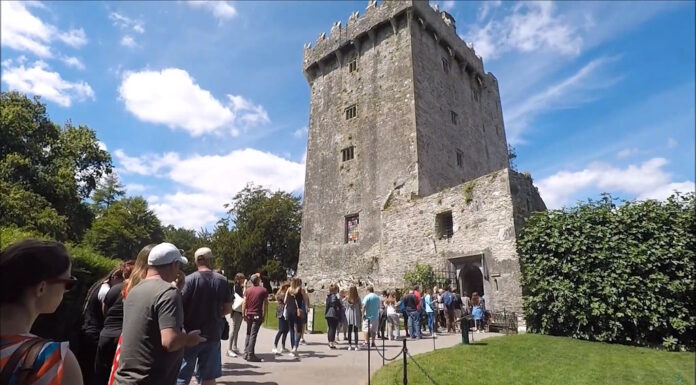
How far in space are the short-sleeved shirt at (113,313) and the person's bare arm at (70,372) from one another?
2.54 metres

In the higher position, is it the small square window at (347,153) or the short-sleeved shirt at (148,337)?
the small square window at (347,153)

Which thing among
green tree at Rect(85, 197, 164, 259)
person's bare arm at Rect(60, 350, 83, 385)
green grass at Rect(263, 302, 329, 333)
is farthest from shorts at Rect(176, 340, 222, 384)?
green tree at Rect(85, 197, 164, 259)

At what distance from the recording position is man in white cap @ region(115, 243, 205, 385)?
3.08 metres

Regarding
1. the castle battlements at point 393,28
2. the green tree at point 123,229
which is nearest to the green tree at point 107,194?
the green tree at point 123,229

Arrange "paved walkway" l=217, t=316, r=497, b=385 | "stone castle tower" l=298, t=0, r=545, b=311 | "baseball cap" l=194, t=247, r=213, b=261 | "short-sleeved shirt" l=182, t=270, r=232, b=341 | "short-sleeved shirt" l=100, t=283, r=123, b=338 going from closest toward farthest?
"short-sleeved shirt" l=100, t=283, r=123, b=338, "short-sleeved shirt" l=182, t=270, r=232, b=341, "baseball cap" l=194, t=247, r=213, b=261, "paved walkway" l=217, t=316, r=497, b=385, "stone castle tower" l=298, t=0, r=545, b=311

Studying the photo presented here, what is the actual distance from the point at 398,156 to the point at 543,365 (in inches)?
638

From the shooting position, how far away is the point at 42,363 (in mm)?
1823

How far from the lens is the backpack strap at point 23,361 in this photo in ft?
5.71

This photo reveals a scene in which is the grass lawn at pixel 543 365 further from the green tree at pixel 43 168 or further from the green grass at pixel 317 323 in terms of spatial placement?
the green tree at pixel 43 168

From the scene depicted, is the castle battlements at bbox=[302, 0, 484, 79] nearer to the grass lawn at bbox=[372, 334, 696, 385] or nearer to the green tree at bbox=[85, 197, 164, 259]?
the grass lawn at bbox=[372, 334, 696, 385]

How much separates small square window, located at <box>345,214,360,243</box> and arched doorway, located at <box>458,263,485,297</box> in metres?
7.58

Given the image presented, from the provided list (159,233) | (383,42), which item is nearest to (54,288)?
(383,42)

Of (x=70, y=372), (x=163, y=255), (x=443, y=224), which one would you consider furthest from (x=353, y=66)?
(x=70, y=372)

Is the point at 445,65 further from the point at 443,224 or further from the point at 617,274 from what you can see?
the point at 617,274
